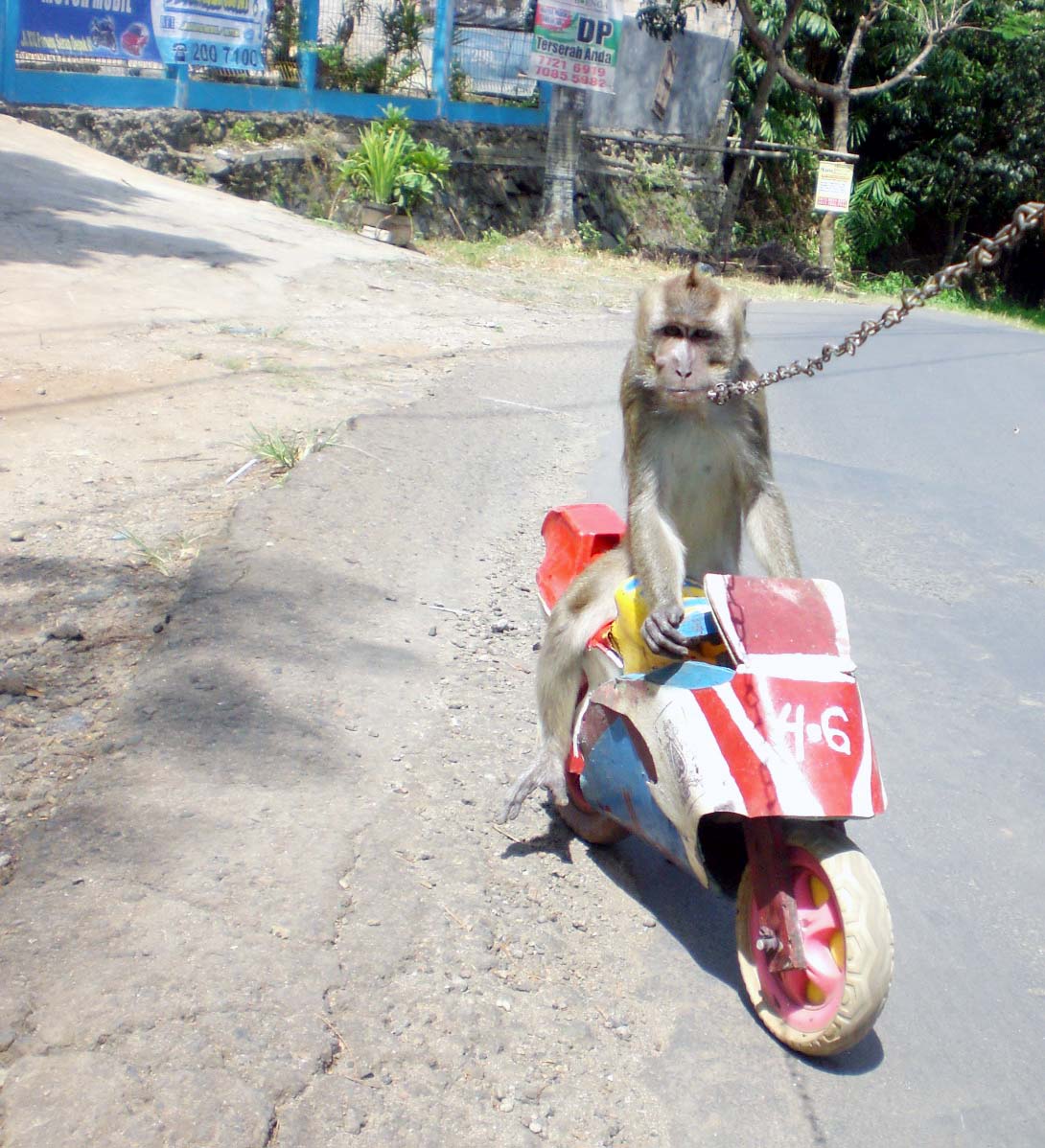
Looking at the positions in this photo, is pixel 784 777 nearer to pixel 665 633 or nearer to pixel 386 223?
pixel 665 633

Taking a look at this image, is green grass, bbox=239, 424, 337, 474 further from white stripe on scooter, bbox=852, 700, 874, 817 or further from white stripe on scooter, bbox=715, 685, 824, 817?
white stripe on scooter, bbox=852, 700, 874, 817

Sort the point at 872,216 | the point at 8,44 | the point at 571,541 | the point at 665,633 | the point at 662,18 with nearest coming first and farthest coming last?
the point at 665,633, the point at 571,541, the point at 8,44, the point at 662,18, the point at 872,216

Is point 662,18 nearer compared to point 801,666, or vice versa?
point 801,666

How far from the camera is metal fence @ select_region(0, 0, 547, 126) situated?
1442cm

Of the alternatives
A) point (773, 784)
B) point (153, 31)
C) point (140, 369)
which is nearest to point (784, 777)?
point (773, 784)

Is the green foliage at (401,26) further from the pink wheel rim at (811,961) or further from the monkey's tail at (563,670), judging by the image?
the pink wheel rim at (811,961)

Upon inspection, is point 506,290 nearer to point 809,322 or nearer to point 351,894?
point 809,322

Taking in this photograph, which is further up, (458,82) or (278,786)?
(458,82)

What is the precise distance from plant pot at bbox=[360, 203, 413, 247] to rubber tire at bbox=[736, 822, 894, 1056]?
45.6 feet

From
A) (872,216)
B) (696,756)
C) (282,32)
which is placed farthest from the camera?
(872,216)

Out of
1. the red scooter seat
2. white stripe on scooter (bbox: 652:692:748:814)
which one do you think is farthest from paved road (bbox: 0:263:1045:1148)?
white stripe on scooter (bbox: 652:692:748:814)

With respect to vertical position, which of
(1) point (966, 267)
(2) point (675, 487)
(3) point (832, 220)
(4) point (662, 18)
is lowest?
(3) point (832, 220)

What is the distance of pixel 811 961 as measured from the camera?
263cm

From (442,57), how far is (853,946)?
1899cm
